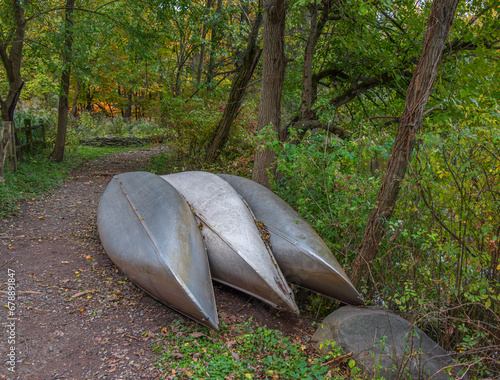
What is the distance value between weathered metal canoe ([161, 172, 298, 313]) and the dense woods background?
2.45ft

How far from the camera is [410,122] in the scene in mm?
3564

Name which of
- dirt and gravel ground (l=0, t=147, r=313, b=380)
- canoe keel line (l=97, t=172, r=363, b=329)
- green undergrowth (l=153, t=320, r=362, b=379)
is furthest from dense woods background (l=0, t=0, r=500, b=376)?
dirt and gravel ground (l=0, t=147, r=313, b=380)

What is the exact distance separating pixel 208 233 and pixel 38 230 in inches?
112

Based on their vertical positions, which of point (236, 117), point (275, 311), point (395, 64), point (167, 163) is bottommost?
point (275, 311)

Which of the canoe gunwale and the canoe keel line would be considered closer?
the canoe keel line

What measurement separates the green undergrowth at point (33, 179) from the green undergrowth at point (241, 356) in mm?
4111

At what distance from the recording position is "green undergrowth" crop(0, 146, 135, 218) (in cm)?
623

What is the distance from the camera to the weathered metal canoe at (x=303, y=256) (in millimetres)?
4109

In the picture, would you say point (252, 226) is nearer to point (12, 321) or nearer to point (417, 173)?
point (417, 173)

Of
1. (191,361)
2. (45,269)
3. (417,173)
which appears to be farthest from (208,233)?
(417,173)

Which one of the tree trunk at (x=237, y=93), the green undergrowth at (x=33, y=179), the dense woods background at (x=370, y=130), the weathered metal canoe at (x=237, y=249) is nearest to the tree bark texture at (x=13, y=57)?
the dense woods background at (x=370, y=130)

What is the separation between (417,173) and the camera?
358 centimetres

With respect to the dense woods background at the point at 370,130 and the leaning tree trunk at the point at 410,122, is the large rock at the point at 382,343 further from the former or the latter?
the leaning tree trunk at the point at 410,122

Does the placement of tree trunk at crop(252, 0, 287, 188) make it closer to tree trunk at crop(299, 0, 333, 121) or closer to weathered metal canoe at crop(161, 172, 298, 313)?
tree trunk at crop(299, 0, 333, 121)
